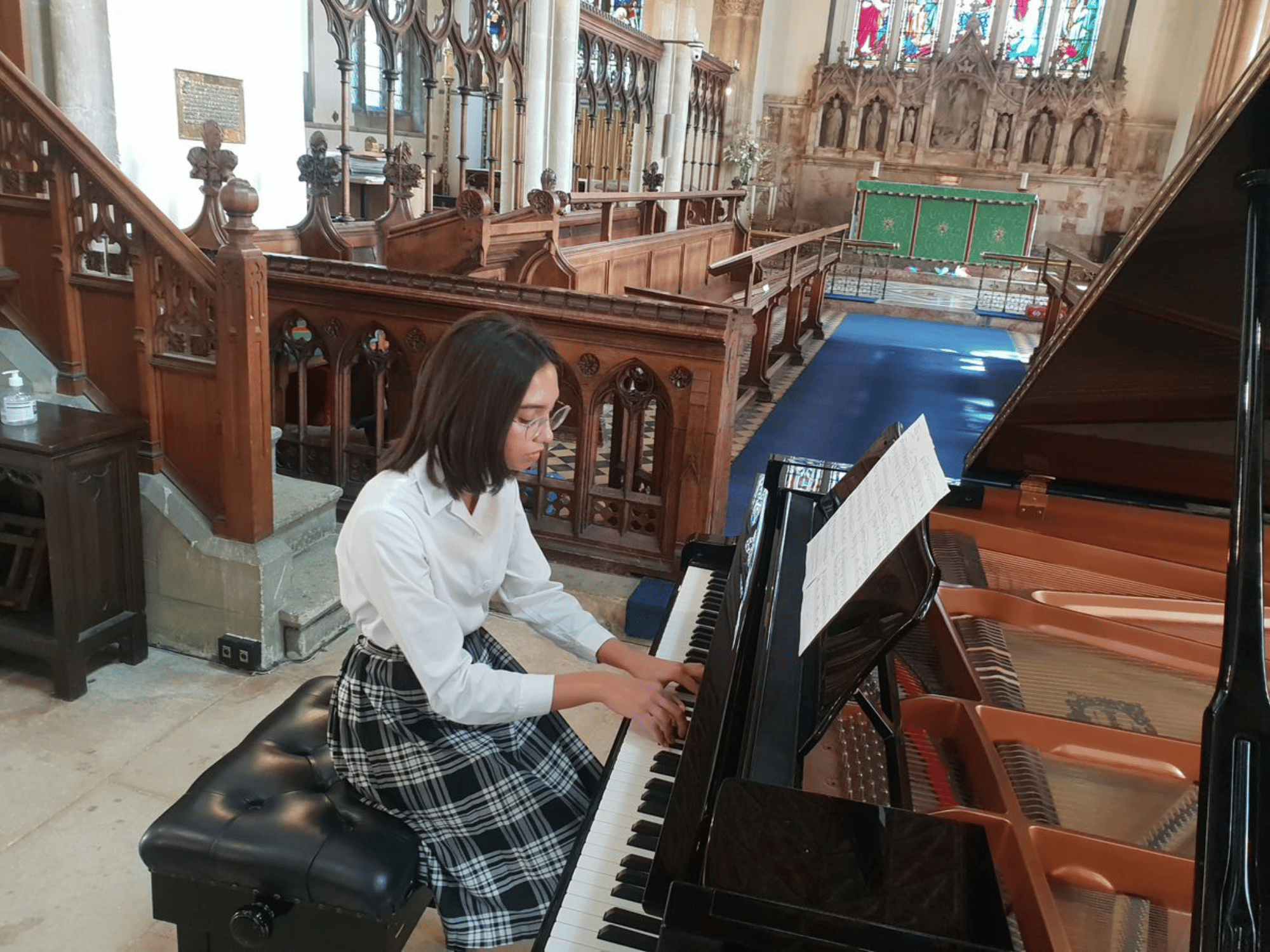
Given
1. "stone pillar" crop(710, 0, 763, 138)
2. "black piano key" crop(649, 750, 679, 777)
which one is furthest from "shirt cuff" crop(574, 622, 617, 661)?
"stone pillar" crop(710, 0, 763, 138)

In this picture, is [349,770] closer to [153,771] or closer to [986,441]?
[153,771]

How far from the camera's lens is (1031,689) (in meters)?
2.09

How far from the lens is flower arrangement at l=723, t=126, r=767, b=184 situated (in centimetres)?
1848

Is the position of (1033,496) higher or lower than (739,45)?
lower

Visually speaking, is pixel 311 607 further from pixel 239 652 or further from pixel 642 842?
pixel 642 842

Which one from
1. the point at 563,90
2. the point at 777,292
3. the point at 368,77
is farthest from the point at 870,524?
the point at 368,77

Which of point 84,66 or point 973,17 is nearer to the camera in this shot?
point 84,66

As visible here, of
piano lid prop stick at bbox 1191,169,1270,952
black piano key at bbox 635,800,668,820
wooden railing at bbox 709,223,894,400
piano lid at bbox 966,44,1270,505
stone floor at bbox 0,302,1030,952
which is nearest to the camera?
piano lid prop stick at bbox 1191,169,1270,952

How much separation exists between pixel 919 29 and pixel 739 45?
373cm

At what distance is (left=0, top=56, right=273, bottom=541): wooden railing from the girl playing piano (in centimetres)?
159

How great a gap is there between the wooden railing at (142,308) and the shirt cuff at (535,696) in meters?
1.87

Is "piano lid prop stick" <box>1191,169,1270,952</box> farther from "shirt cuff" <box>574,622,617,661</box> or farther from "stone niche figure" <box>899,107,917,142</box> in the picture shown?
"stone niche figure" <box>899,107,917,142</box>

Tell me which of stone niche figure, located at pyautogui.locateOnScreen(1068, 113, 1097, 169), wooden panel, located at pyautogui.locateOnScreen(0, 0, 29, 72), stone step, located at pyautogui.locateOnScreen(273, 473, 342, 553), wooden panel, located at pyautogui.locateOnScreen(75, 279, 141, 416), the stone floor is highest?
stone niche figure, located at pyautogui.locateOnScreen(1068, 113, 1097, 169)

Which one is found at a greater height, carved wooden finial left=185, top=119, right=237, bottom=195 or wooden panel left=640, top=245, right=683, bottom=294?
carved wooden finial left=185, top=119, right=237, bottom=195
